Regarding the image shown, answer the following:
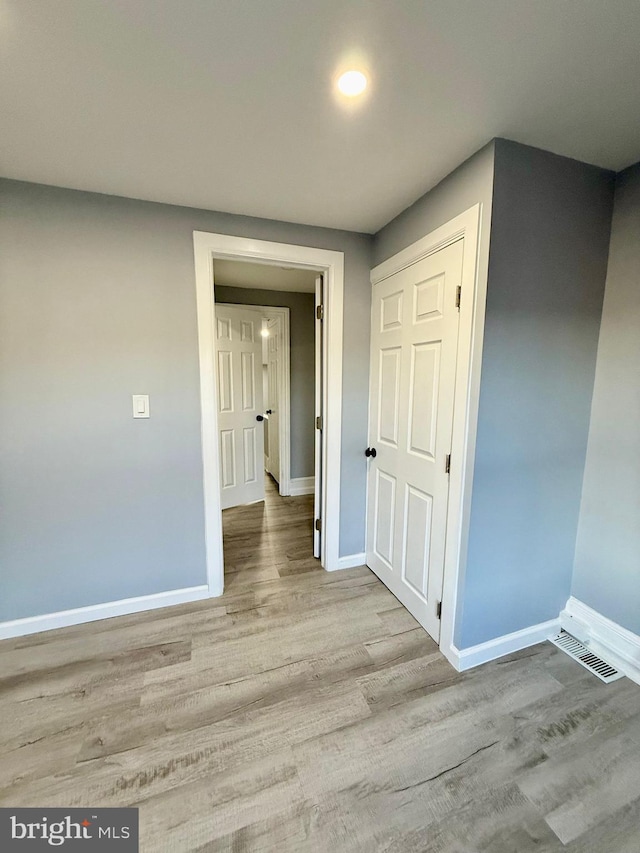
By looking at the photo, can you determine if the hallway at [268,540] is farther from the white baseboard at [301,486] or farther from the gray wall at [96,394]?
the gray wall at [96,394]

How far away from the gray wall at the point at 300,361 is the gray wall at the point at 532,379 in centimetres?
266

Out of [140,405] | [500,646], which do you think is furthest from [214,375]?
[500,646]

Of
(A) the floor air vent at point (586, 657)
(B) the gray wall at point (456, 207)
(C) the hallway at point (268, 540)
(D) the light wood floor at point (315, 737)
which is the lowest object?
(D) the light wood floor at point (315, 737)

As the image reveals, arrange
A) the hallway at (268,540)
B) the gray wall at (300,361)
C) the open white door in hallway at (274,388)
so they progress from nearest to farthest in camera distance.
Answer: the hallway at (268,540), the gray wall at (300,361), the open white door in hallway at (274,388)

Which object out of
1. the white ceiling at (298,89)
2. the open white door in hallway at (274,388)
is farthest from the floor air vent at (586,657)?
the open white door in hallway at (274,388)

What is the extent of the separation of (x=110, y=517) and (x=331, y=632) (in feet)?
4.55

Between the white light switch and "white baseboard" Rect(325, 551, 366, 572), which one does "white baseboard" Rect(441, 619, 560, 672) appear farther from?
the white light switch

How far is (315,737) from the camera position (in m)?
1.32

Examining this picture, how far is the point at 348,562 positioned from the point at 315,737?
Answer: 3.97 ft

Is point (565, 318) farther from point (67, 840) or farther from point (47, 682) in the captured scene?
point (47, 682)

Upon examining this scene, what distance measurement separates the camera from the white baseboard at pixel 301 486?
407 centimetres

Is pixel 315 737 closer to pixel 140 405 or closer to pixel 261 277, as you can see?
pixel 140 405

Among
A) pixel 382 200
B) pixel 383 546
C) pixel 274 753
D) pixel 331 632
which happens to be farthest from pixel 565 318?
pixel 274 753

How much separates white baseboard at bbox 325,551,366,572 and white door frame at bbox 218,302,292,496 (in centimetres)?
167
